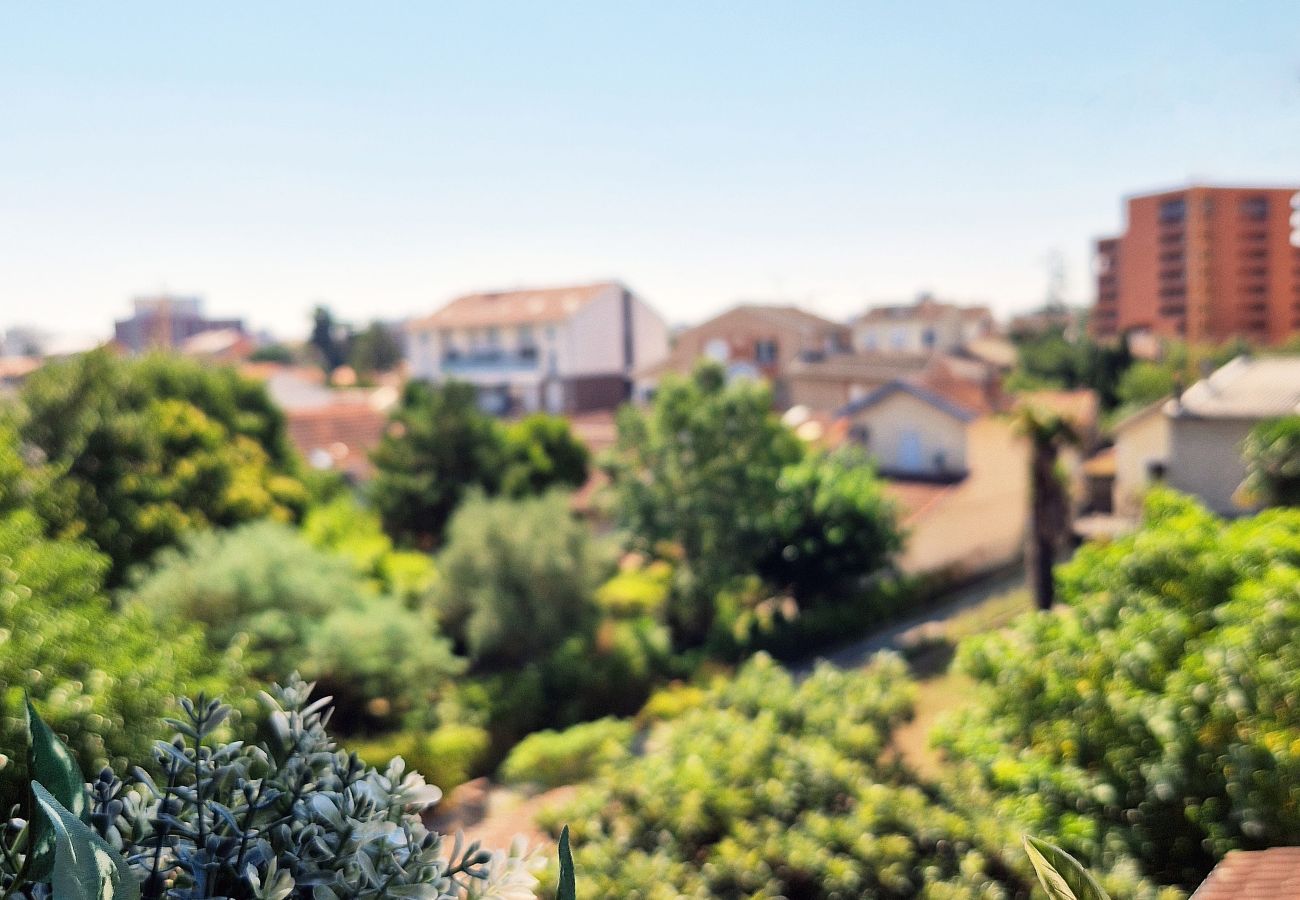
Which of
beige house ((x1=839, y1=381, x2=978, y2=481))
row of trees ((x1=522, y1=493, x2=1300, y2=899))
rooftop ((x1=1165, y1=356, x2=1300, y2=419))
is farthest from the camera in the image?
beige house ((x1=839, y1=381, x2=978, y2=481))

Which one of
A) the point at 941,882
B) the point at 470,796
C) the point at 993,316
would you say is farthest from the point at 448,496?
the point at 993,316

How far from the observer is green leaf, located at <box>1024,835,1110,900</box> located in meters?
2.92

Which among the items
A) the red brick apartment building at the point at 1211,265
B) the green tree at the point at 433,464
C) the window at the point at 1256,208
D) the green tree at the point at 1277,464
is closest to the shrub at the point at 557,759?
the green tree at the point at 1277,464

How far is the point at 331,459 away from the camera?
2991 cm

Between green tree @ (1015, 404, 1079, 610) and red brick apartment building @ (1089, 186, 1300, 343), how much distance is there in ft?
49.4

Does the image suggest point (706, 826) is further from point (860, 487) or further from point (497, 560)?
point (860, 487)

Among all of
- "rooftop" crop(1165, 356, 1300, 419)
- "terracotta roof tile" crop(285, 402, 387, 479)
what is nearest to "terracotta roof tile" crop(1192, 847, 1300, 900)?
"rooftop" crop(1165, 356, 1300, 419)

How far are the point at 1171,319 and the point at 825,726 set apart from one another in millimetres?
36754

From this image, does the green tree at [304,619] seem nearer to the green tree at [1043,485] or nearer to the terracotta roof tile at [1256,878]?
the green tree at [1043,485]

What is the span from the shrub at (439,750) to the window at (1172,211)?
111 ft

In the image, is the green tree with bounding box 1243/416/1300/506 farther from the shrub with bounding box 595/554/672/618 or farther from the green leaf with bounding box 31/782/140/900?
the shrub with bounding box 595/554/672/618

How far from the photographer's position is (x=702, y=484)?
19.3m

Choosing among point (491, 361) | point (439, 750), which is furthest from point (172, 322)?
point (439, 750)

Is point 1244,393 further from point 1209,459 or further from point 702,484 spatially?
point 702,484
